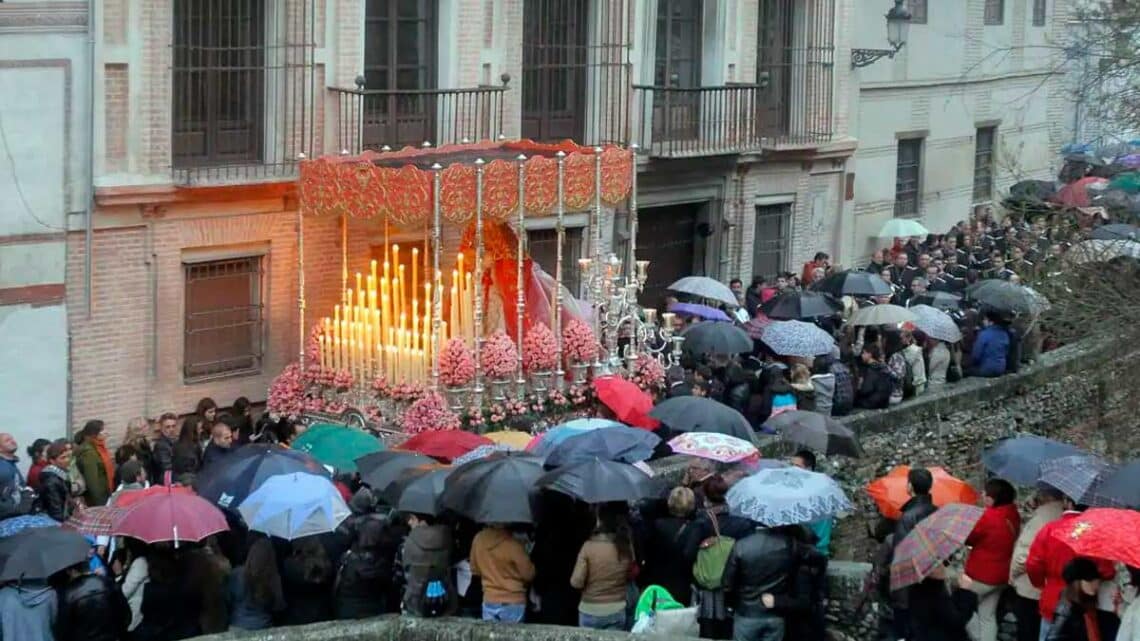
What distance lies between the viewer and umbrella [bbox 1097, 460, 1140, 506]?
14.8m

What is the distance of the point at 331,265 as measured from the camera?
23.0 meters

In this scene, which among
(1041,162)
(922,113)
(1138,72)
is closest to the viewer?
(1138,72)

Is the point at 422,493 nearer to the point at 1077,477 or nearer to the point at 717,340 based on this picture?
the point at 1077,477

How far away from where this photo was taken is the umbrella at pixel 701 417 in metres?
18.3

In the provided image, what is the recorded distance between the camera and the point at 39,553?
523 inches

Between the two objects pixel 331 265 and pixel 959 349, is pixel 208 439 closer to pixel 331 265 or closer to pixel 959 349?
pixel 331 265

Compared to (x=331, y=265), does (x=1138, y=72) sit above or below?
above

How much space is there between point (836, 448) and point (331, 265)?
21.0ft

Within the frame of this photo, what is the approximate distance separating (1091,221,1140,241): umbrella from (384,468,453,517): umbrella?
8.62 metres

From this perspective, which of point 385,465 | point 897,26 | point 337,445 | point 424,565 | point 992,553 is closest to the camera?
point 424,565

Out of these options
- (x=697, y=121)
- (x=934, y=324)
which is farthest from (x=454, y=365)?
(x=697, y=121)

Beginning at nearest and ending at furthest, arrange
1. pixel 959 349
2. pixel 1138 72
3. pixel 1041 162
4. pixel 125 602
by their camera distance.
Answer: pixel 125 602, pixel 1138 72, pixel 959 349, pixel 1041 162

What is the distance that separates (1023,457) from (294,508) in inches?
212

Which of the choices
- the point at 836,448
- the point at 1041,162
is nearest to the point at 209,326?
the point at 836,448
